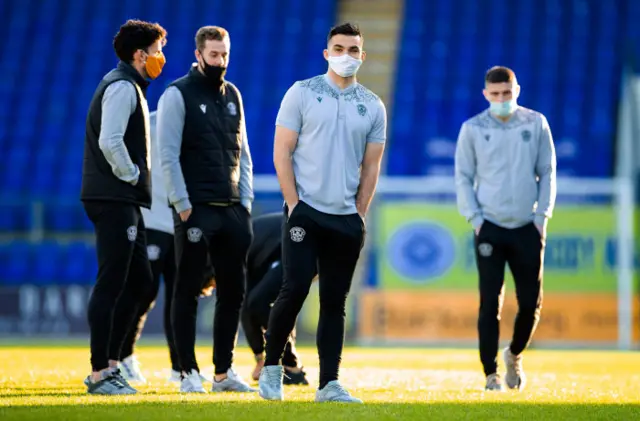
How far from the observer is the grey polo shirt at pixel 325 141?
6.87m

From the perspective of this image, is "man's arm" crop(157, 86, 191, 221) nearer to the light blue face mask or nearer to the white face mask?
the white face mask

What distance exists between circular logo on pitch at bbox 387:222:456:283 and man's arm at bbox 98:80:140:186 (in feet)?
30.9

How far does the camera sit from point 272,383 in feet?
22.6

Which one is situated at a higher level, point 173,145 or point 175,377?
point 173,145

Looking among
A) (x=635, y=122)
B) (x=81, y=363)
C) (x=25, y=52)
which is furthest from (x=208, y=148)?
(x=25, y=52)

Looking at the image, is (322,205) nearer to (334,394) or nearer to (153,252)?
(334,394)

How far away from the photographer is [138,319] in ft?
31.0

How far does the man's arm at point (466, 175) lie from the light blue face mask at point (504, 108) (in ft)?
0.76

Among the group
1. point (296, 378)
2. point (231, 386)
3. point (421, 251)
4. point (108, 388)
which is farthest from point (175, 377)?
point (421, 251)

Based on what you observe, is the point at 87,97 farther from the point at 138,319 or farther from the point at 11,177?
the point at 138,319

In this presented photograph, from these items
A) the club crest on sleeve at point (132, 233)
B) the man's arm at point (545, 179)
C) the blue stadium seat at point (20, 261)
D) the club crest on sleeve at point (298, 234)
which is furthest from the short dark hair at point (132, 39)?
the blue stadium seat at point (20, 261)

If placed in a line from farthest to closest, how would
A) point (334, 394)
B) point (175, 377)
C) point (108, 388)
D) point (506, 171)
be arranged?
point (175, 377) → point (506, 171) → point (108, 388) → point (334, 394)

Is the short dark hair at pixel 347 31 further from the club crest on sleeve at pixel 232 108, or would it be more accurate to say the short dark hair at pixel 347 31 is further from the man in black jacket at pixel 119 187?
the man in black jacket at pixel 119 187

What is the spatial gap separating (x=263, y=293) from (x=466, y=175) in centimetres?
166
